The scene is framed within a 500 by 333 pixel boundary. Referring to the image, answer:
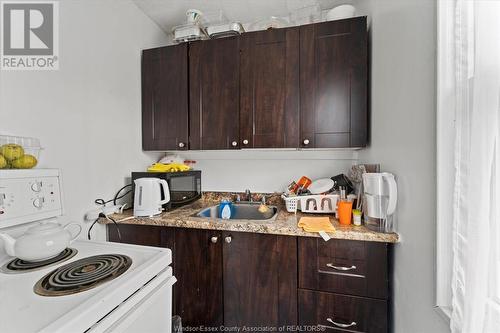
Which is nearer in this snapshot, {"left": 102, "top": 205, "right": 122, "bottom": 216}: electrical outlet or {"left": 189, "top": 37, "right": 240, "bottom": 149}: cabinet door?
{"left": 102, "top": 205, "right": 122, "bottom": 216}: electrical outlet

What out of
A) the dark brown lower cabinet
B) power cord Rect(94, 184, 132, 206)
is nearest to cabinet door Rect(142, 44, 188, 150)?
power cord Rect(94, 184, 132, 206)

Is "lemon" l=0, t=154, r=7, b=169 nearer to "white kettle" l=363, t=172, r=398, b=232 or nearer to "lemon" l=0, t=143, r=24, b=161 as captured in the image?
"lemon" l=0, t=143, r=24, b=161

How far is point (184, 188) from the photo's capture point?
67.9 inches

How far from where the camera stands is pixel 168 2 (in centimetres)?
167

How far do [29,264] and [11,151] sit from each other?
50 centimetres

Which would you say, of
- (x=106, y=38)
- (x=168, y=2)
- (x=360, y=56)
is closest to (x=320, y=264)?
(x=360, y=56)

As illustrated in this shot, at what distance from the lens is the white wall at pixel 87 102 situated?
3.52ft

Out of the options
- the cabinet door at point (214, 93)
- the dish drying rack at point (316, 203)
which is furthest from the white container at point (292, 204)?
the cabinet door at point (214, 93)

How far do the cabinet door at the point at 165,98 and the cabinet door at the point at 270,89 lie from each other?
1.67 feet

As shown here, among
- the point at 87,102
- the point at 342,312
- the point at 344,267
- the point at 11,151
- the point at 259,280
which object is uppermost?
the point at 87,102

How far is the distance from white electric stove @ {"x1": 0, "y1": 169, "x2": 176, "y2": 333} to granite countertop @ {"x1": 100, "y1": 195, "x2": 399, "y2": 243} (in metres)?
0.36

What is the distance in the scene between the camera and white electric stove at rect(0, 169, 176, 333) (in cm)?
52

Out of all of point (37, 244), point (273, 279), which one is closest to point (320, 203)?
point (273, 279)

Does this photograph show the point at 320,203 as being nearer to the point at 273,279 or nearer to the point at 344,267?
the point at 344,267
